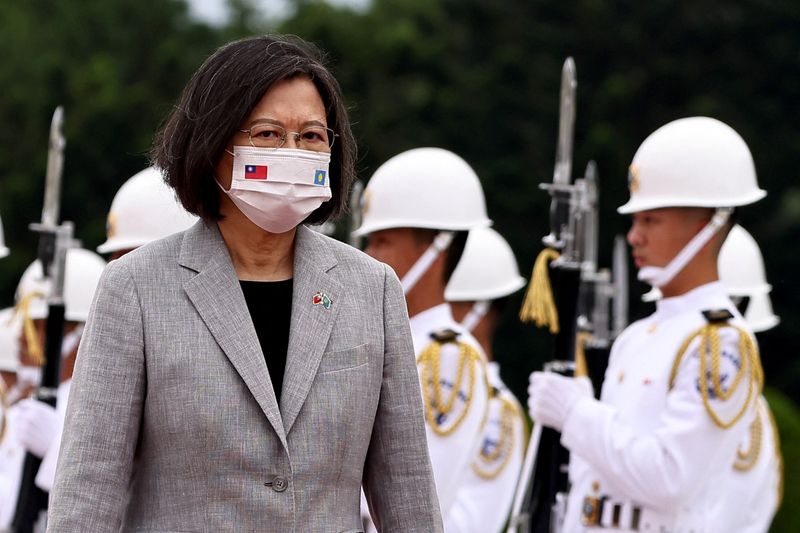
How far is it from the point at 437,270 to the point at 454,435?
842 mm

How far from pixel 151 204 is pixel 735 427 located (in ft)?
9.13

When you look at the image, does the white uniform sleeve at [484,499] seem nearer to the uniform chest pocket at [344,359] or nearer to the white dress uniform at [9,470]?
the white dress uniform at [9,470]

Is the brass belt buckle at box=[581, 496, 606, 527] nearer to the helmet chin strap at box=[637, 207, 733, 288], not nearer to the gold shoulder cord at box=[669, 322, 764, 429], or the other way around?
the gold shoulder cord at box=[669, 322, 764, 429]

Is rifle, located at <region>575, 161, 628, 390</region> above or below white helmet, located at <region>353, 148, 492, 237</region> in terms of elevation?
below

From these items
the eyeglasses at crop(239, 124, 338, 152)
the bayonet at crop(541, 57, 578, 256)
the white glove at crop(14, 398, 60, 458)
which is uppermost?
the bayonet at crop(541, 57, 578, 256)

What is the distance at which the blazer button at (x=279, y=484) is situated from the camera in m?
3.64

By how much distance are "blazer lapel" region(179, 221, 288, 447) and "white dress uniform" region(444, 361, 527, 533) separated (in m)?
3.74

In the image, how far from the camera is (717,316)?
6.40 meters

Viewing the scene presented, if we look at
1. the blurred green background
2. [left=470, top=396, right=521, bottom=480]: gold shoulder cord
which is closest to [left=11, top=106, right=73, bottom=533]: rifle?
[left=470, top=396, right=521, bottom=480]: gold shoulder cord

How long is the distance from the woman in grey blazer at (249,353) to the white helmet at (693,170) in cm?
293

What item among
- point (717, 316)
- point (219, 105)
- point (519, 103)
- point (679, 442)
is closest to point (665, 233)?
point (717, 316)

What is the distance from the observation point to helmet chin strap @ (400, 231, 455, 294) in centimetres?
735

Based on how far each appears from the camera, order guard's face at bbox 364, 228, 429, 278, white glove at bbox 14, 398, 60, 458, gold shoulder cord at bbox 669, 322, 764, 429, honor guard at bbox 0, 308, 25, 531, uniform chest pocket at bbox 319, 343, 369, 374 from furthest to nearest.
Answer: honor guard at bbox 0, 308, 25, 531
white glove at bbox 14, 398, 60, 458
guard's face at bbox 364, 228, 429, 278
gold shoulder cord at bbox 669, 322, 764, 429
uniform chest pocket at bbox 319, 343, 369, 374

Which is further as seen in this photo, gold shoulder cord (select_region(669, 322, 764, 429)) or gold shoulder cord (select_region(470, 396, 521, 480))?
gold shoulder cord (select_region(470, 396, 521, 480))
